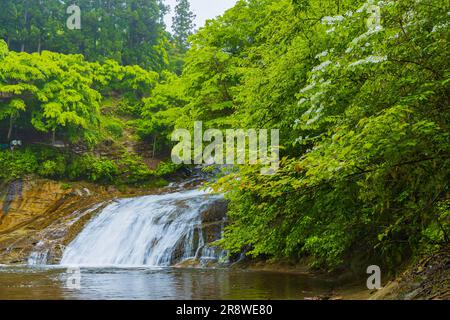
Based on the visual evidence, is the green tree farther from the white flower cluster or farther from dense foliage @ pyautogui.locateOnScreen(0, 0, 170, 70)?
the white flower cluster

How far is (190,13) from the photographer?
7200 centimetres

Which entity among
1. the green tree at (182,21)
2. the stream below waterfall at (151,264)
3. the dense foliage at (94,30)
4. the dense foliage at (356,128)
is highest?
the green tree at (182,21)

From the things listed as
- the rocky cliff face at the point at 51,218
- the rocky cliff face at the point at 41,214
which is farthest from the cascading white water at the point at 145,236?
the rocky cliff face at the point at 41,214

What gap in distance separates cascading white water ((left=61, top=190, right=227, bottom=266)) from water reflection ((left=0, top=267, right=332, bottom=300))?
3283mm

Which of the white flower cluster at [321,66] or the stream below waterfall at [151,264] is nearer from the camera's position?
the white flower cluster at [321,66]

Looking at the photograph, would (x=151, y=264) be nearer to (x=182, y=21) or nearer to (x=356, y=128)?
(x=356, y=128)

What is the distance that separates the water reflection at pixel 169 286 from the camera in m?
7.89

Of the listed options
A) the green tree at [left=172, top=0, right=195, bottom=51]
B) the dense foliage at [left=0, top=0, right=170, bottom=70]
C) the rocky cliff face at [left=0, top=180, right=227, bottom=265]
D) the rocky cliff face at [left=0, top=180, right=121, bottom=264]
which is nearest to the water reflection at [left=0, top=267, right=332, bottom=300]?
the rocky cliff face at [left=0, top=180, right=227, bottom=265]

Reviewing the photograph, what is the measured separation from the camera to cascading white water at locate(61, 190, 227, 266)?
50.9 feet

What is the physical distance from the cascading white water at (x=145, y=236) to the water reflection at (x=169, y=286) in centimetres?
328

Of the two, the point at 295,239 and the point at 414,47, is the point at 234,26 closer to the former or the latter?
the point at 295,239

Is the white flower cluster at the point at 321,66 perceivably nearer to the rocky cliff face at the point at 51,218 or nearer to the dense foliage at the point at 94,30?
the rocky cliff face at the point at 51,218

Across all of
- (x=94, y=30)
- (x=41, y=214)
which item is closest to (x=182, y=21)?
(x=94, y=30)

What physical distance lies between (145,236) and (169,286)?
7.89 meters
